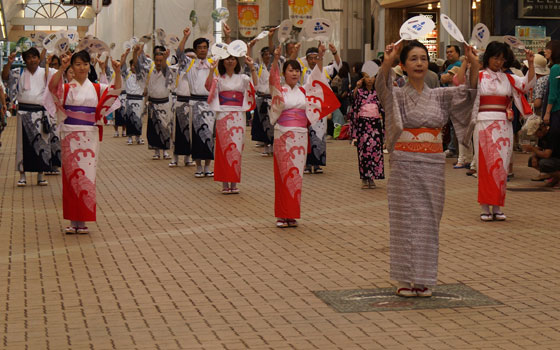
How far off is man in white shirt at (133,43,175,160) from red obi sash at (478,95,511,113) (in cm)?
826

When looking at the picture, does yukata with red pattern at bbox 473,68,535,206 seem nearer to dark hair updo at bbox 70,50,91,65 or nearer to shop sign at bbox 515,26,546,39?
dark hair updo at bbox 70,50,91,65

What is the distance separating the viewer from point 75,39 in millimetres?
15930

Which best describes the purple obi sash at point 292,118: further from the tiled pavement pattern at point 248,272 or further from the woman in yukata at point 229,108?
the woman in yukata at point 229,108

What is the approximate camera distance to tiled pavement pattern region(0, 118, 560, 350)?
6.12 m

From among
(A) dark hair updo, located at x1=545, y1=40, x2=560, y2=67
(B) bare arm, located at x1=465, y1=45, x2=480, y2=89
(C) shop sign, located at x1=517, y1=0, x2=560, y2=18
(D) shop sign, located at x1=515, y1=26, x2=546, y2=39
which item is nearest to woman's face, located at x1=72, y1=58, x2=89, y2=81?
(B) bare arm, located at x1=465, y1=45, x2=480, y2=89

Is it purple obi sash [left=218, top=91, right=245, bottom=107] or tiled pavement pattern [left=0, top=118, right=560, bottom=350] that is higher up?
purple obi sash [left=218, top=91, right=245, bottom=107]

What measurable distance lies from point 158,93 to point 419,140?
1177 centimetres

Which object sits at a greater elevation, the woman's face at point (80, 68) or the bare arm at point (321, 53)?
the bare arm at point (321, 53)

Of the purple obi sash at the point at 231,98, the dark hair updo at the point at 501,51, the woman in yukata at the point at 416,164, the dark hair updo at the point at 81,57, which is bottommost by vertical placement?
the woman in yukata at the point at 416,164

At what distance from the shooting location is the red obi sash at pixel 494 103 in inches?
424

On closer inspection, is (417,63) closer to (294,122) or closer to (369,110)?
(294,122)

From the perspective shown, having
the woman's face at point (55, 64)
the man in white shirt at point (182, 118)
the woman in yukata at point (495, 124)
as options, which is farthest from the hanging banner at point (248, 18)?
the woman in yukata at point (495, 124)

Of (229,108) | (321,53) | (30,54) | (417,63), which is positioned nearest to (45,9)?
(30,54)

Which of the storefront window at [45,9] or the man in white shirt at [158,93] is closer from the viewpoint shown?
the man in white shirt at [158,93]
